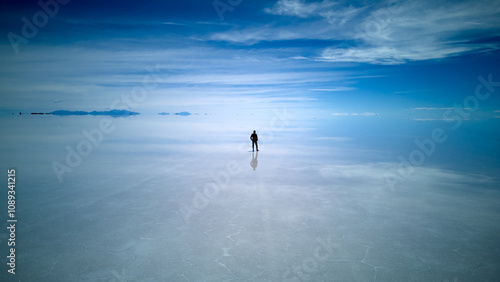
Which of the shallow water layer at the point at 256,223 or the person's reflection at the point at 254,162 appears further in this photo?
the person's reflection at the point at 254,162

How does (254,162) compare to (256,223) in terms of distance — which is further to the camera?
(254,162)

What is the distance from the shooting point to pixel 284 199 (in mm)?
9016

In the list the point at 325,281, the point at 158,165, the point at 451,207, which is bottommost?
the point at 325,281

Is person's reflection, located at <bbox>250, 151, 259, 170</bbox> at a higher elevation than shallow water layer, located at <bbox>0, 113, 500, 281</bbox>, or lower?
higher

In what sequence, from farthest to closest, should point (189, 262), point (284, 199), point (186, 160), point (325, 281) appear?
point (186, 160), point (284, 199), point (189, 262), point (325, 281)

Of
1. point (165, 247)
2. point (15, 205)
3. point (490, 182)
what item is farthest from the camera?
point (490, 182)

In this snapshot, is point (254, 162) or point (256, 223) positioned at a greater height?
point (254, 162)

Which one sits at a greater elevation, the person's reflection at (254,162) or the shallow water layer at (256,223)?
the person's reflection at (254,162)

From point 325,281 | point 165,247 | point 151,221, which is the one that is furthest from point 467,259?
point 151,221

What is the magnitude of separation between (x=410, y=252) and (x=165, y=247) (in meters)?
5.57

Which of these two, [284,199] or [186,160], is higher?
[186,160]

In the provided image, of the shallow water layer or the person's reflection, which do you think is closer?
the shallow water layer

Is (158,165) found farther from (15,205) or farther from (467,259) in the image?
(467,259)

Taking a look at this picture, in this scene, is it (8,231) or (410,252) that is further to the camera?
(8,231)
